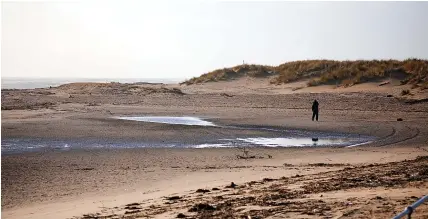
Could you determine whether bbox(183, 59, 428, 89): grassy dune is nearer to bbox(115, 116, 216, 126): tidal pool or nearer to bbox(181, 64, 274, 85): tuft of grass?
bbox(181, 64, 274, 85): tuft of grass

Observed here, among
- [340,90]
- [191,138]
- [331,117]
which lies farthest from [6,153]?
[340,90]

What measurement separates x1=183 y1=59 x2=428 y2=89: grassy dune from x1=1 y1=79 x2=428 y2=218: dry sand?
329 inches

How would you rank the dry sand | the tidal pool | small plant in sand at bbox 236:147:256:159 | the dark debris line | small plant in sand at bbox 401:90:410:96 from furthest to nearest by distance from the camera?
small plant in sand at bbox 401:90:410:96 → the tidal pool → small plant in sand at bbox 236:147:256:159 → the dry sand → the dark debris line

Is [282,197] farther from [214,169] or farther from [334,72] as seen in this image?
[334,72]

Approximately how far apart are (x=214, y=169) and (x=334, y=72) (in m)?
29.9

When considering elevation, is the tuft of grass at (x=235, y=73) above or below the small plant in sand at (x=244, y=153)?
above

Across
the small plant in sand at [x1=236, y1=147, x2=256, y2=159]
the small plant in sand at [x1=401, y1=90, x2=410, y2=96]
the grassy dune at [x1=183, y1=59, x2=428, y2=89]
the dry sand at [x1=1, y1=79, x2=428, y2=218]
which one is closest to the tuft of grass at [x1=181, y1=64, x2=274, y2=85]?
the grassy dune at [x1=183, y1=59, x2=428, y2=89]

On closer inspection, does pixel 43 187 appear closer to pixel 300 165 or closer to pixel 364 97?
pixel 300 165

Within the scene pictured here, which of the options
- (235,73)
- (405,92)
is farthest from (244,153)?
(235,73)

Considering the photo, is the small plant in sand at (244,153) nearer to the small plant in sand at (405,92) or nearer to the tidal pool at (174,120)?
the tidal pool at (174,120)

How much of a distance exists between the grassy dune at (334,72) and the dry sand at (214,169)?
8.35m

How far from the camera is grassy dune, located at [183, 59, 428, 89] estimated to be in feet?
121

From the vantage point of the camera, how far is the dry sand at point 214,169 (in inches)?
328

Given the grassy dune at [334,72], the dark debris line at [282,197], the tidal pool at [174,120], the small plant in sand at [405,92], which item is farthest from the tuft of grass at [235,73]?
the dark debris line at [282,197]
